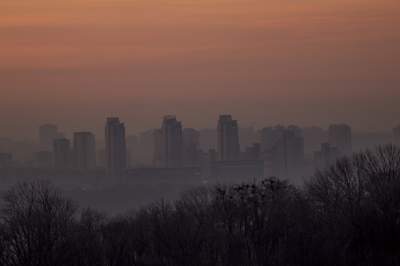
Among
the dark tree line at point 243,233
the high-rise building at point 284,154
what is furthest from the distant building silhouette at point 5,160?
the dark tree line at point 243,233

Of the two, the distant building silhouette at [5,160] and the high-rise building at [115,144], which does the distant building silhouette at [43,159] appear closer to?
the distant building silhouette at [5,160]

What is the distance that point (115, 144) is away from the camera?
11738 cm

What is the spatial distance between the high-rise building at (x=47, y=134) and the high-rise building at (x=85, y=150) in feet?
65.2

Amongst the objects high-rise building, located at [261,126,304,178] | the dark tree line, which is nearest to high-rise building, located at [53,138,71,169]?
high-rise building, located at [261,126,304,178]

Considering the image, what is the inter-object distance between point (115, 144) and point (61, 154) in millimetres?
6221

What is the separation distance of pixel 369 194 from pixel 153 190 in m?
66.8

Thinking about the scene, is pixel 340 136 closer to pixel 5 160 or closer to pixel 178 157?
pixel 178 157

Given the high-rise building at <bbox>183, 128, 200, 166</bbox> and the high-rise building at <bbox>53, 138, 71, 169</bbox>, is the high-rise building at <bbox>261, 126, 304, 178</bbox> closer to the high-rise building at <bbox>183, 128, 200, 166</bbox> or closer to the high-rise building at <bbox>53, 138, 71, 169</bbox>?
the high-rise building at <bbox>183, 128, 200, 166</bbox>

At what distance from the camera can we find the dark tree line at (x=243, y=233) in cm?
1950

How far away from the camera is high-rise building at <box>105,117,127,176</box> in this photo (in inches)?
4503

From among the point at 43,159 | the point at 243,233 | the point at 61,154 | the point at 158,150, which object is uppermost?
the point at 158,150

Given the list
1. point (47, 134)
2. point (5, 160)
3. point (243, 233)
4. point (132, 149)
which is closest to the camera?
point (243, 233)

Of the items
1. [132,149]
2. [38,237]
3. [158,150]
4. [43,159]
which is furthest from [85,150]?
[38,237]

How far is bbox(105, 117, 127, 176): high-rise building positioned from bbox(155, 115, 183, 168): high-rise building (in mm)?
4485
